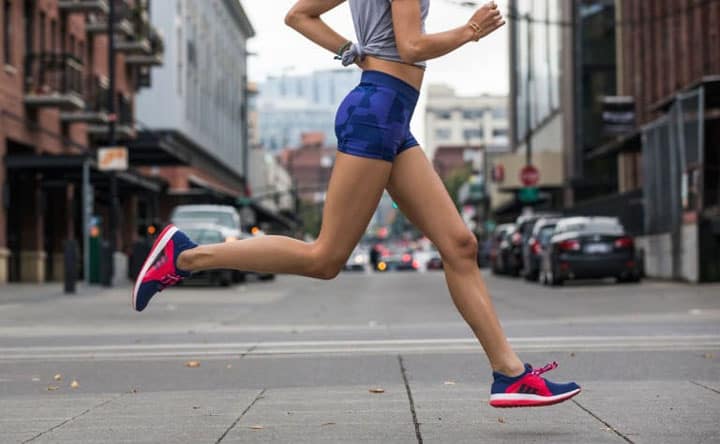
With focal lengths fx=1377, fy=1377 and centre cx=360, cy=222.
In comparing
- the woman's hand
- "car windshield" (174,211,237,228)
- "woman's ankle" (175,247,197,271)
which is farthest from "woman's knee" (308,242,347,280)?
"car windshield" (174,211,237,228)

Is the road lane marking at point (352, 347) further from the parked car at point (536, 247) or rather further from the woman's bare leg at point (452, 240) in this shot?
the parked car at point (536, 247)

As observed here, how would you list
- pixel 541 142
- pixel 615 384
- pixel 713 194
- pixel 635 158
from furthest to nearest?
pixel 541 142, pixel 635 158, pixel 713 194, pixel 615 384

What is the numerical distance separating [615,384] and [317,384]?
177cm

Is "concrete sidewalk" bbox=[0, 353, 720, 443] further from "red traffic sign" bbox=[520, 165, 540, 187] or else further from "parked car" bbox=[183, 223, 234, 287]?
"red traffic sign" bbox=[520, 165, 540, 187]

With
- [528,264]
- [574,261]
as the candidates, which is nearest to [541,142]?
[528,264]

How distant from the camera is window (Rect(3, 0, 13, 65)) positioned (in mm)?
35219

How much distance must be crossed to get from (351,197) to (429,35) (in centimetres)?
77

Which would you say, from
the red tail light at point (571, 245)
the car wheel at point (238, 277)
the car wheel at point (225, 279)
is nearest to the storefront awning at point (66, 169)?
the car wheel at point (238, 277)

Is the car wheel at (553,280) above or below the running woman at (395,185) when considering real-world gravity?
below

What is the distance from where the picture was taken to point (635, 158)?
46062 mm

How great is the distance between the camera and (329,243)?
19.7 ft

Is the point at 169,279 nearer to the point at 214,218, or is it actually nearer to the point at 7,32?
the point at 7,32

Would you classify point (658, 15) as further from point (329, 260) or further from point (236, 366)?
point (329, 260)

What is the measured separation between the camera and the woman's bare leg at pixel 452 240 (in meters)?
5.97
